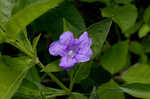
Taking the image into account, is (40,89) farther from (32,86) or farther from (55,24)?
(55,24)

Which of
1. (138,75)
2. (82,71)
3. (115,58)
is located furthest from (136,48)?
(82,71)

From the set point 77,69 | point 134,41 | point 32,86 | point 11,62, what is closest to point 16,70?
point 11,62

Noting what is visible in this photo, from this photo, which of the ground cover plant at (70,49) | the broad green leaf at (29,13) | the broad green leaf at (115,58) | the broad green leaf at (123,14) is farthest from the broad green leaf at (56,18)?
the broad green leaf at (29,13)

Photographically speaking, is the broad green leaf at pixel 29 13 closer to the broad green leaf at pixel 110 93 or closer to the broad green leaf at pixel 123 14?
the broad green leaf at pixel 110 93

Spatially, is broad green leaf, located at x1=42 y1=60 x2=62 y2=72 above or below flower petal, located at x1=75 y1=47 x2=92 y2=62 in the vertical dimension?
above

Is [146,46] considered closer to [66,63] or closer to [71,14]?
[71,14]

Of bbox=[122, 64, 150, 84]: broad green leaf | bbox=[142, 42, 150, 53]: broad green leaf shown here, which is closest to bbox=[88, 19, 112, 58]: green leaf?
bbox=[122, 64, 150, 84]: broad green leaf

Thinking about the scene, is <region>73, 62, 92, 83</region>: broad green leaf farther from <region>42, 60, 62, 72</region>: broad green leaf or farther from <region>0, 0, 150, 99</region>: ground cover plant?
<region>42, 60, 62, 72</region>: broad green leaf
